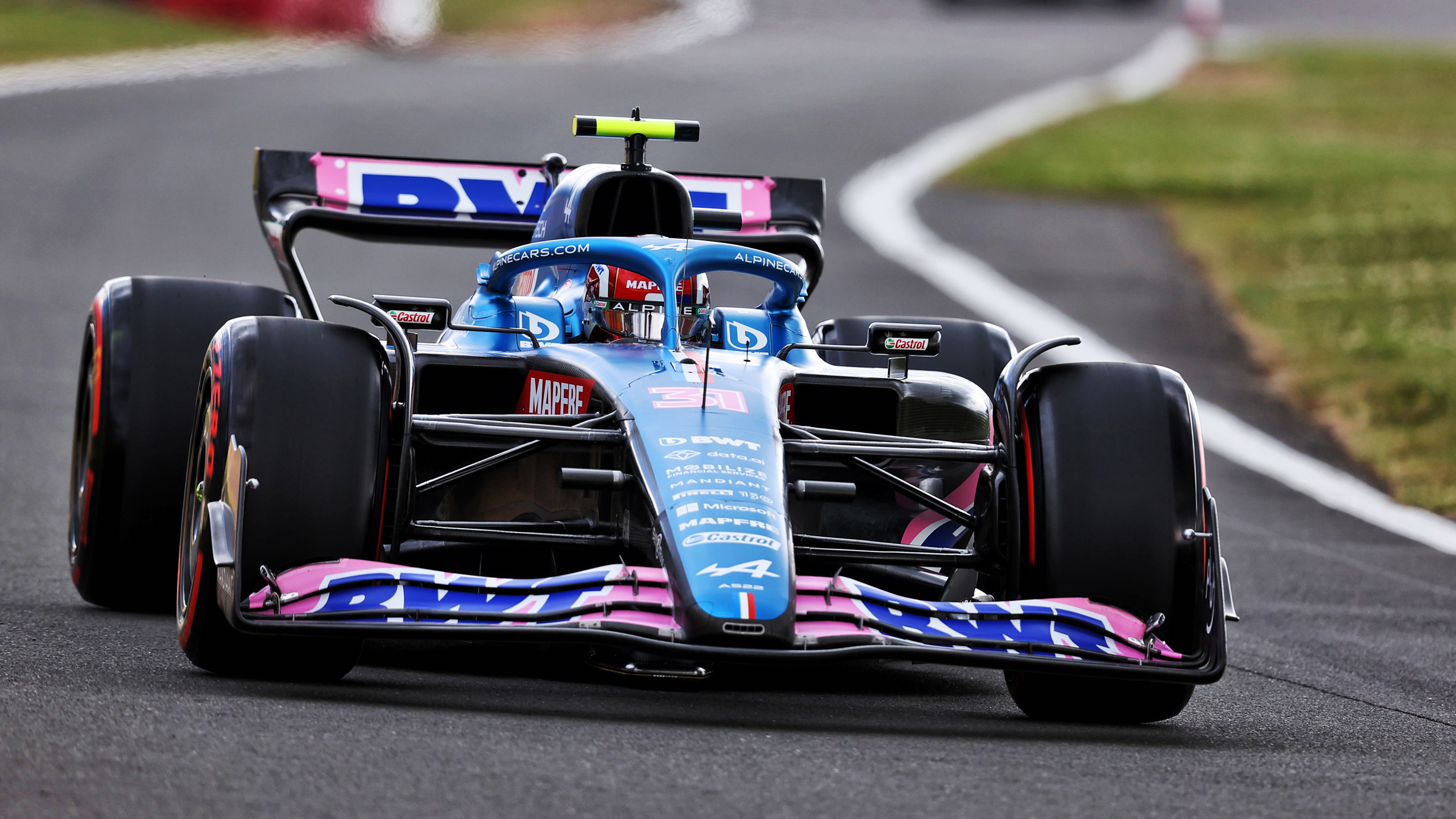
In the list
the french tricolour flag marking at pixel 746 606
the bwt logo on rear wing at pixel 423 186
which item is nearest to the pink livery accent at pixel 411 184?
the bwt logo on rear wing at pixel 423 186

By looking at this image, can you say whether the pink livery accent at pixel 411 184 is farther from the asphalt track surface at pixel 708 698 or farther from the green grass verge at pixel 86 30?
the green grass verge at pixel 86 30

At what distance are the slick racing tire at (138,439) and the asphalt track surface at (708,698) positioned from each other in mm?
183

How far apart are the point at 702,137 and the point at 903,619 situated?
871 inches

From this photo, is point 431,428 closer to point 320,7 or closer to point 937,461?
A: point 937,461

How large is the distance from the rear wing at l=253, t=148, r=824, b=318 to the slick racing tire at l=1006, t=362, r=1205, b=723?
3022 millimetres

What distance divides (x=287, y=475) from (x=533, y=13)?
32646mm

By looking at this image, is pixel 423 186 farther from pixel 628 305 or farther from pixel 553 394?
pixel 553 394

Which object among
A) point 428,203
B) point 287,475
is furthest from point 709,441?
point 428,203

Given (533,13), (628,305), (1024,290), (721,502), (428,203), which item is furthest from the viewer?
(533,13)

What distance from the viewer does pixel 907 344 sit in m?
6.50

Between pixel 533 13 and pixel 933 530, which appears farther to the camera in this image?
pixel 533 13

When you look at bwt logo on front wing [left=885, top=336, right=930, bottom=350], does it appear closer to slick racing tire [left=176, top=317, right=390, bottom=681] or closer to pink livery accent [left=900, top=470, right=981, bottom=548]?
pink livery accent [left=900, top=470, right=981, bottom=548]

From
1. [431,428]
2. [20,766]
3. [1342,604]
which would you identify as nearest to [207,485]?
[431,428]

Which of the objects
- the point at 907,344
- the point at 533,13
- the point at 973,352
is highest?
the point at 533,13
